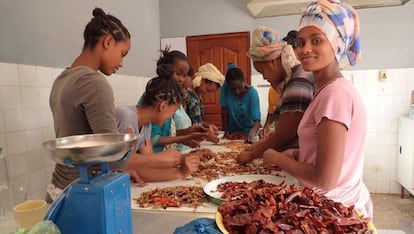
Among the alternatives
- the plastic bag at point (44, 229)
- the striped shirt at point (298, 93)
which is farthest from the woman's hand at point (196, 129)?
the plastic bag at point (44, 229)

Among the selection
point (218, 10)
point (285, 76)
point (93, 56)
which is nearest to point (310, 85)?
point (285, 76)

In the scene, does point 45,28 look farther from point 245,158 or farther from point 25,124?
point 245,158

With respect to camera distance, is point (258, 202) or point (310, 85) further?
point (310, 85)

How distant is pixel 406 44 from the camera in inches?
159

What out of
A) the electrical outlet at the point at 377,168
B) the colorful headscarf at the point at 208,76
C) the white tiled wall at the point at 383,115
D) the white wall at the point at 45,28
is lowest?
the electrical outlet at the point at 377,168

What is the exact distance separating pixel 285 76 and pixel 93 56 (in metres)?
1.08

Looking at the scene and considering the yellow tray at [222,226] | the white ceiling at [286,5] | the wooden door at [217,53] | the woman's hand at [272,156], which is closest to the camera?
the yellow tray at [222,226]

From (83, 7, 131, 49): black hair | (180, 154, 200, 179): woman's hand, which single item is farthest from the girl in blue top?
(83, 7, 131, 49): black hair

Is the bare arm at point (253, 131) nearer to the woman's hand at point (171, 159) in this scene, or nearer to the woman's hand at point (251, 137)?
the woman's hand at point (251, 137)

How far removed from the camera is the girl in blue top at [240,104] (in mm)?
2936

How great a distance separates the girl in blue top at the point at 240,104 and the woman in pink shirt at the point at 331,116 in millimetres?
1764

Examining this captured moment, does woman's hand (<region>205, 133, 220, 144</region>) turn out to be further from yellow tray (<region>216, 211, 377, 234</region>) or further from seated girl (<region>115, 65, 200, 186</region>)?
yellow tray (<region>216, 211, 377, 234</region>)

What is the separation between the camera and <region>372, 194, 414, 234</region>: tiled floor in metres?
3.33

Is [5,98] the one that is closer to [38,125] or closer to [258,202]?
[38,125]
